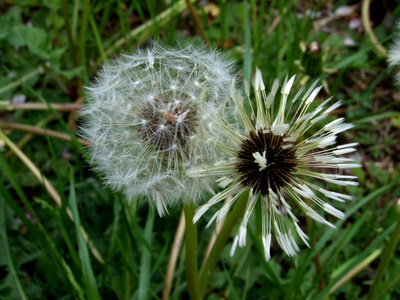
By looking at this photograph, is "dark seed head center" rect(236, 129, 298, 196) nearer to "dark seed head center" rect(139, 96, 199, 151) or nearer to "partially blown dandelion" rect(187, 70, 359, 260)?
"partially blown dandelion" rect(187, 70, 359, 260)

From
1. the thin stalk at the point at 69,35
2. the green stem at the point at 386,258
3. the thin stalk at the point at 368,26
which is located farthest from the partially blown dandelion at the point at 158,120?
the thin stalk at the point at 368,26

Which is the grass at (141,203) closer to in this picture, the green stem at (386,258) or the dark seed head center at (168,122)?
the green stem at (386,258)

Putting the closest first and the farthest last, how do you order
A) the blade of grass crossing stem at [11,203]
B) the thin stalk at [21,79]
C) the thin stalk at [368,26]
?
the blade of grass crossing stem at [11,203]
the thin stalk at [21,79]
the thin stalk at [368,26]

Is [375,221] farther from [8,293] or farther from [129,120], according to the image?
[8,293]

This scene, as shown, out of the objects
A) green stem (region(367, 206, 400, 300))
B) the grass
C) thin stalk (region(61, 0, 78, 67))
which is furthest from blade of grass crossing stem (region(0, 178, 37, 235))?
green stem (region(367, 206, 400, 300))

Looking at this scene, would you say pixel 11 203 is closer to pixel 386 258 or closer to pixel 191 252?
pixel 191 252
